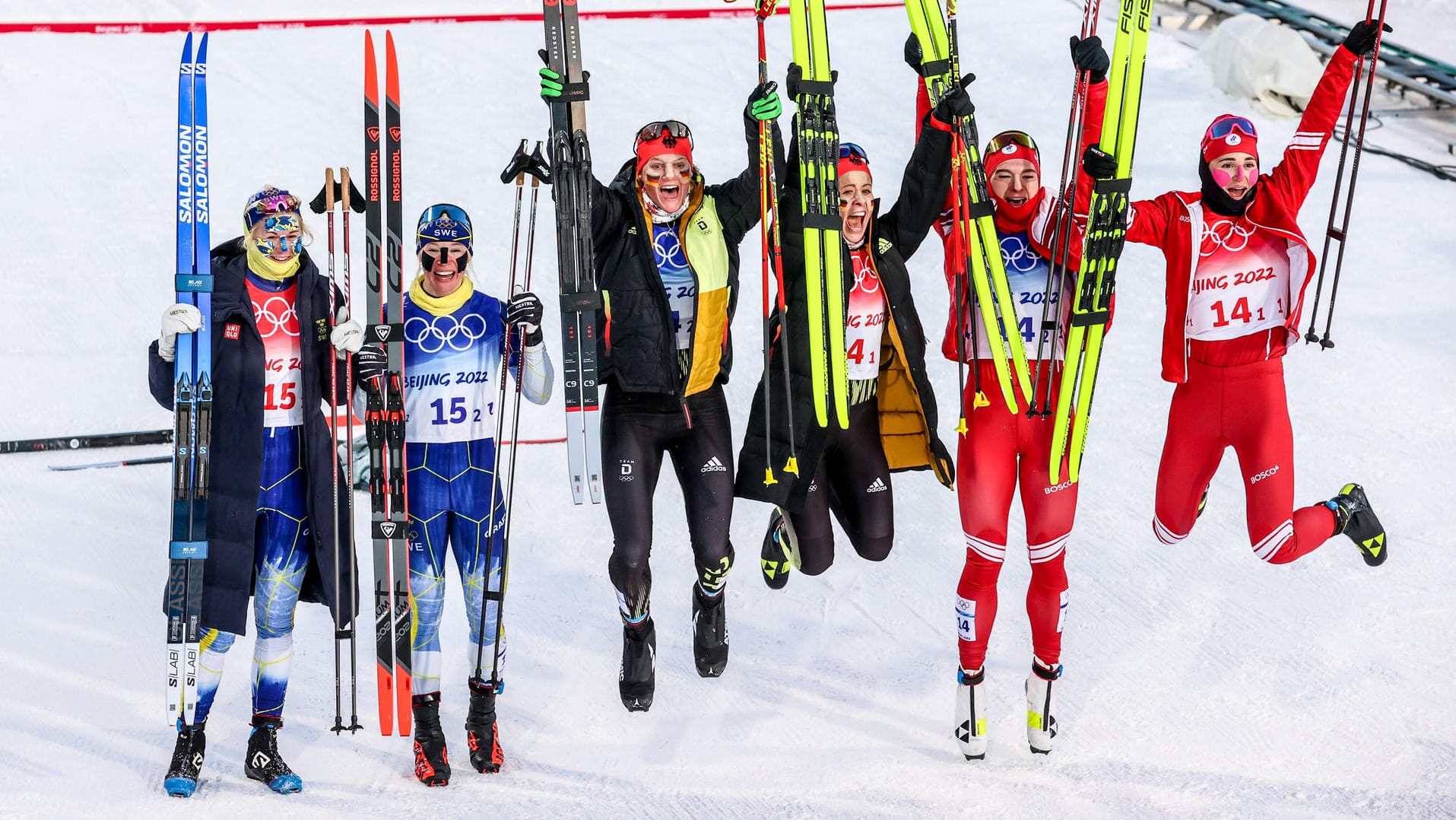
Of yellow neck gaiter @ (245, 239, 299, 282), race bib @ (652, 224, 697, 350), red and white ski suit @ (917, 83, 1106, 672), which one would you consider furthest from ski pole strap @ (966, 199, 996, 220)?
yellow neck gaiter @ (245, 239, 299, 282)

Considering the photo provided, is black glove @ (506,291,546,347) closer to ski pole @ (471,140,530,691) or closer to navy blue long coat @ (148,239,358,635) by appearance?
ski pole @ (471,140,530,691)

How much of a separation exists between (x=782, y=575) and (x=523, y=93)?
252 inches

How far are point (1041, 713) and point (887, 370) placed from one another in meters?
1.29

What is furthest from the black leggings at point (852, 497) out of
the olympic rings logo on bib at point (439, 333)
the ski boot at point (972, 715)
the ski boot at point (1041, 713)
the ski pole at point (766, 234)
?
the olympic rings logo on bib at point (439, 333)

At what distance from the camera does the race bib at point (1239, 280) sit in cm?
472

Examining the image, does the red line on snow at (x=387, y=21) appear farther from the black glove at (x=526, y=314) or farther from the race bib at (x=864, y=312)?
the black glove at (x=526, y=314)

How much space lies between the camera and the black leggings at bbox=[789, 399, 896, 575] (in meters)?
5.04

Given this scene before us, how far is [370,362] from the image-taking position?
4.50m

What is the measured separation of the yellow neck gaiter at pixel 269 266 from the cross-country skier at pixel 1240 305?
8.17ft

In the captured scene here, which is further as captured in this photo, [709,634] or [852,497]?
[709,634]

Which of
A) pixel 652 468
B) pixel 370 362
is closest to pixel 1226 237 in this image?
pixel 652 468

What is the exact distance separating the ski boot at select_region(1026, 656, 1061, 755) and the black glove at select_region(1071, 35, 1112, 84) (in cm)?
197

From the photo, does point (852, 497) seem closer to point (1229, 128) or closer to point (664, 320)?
point (664, 320)

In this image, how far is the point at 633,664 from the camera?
5.17m
